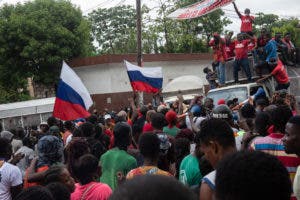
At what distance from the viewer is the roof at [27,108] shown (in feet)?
74.9

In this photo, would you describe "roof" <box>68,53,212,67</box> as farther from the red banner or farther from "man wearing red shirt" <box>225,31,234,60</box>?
"man wearing red shirt" <box>225,31,234,60</box>

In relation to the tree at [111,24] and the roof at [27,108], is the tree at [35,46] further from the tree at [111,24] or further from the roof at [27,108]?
the tree at [111,24]

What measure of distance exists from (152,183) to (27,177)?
381 centimetres

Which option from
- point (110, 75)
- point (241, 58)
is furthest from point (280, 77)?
point (110, 75)

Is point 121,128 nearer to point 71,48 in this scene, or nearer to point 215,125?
point 215,125

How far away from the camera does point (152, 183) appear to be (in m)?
1.44

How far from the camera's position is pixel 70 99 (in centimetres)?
820

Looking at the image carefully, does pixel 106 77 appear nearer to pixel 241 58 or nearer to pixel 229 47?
pixel 229 47

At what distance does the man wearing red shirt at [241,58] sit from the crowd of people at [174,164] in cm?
428

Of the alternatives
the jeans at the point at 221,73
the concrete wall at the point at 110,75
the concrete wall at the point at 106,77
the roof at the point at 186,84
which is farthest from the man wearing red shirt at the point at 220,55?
the concrete wall at the point at 106,77

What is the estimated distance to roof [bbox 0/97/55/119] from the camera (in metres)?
22.8

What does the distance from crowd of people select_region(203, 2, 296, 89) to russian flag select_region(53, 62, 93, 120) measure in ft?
15.0

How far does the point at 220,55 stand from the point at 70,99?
17.7 ft

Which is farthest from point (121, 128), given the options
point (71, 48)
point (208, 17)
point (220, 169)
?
point (208, 17)
